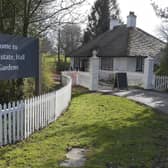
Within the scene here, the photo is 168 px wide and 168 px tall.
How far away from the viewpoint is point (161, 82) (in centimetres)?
2112

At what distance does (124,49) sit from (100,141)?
22.9 meters

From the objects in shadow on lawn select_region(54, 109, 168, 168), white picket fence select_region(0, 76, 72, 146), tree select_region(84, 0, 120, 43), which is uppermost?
tree select_region(84, 0, 120, 43)

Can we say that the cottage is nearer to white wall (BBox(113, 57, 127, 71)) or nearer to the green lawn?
white wall (BBox(113, 57, 127, 71))

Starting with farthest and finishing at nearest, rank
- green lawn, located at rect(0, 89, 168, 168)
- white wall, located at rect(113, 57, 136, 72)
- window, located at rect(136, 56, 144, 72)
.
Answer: window, located at rect(136, 56, 144, 72) < white wall, located at rect(113, 57, 136, 72) < green lawn, located at rect(0, 89, 168, 168)

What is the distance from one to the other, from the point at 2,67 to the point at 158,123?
16.9 ft

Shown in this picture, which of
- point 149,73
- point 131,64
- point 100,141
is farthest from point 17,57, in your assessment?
point 131,64

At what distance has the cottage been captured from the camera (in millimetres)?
29719

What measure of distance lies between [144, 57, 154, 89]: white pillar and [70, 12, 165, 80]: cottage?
820 centimetres

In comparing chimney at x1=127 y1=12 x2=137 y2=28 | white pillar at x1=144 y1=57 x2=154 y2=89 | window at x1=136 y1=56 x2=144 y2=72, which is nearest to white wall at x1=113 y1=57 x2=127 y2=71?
window at x1=136 y1=56 x2=144 y2=72

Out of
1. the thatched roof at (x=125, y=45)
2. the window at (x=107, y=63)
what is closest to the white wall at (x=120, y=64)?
the thatched roof at (x=125, y=45)

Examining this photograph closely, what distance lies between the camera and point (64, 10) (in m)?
15.4

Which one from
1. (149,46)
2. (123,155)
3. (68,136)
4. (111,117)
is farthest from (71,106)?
(149,46)

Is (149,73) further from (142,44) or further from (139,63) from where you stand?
(142,44)

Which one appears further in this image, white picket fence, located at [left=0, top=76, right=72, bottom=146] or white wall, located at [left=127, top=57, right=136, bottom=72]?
white wall, located at [left=127, top=57, right=136, bottom=72]
